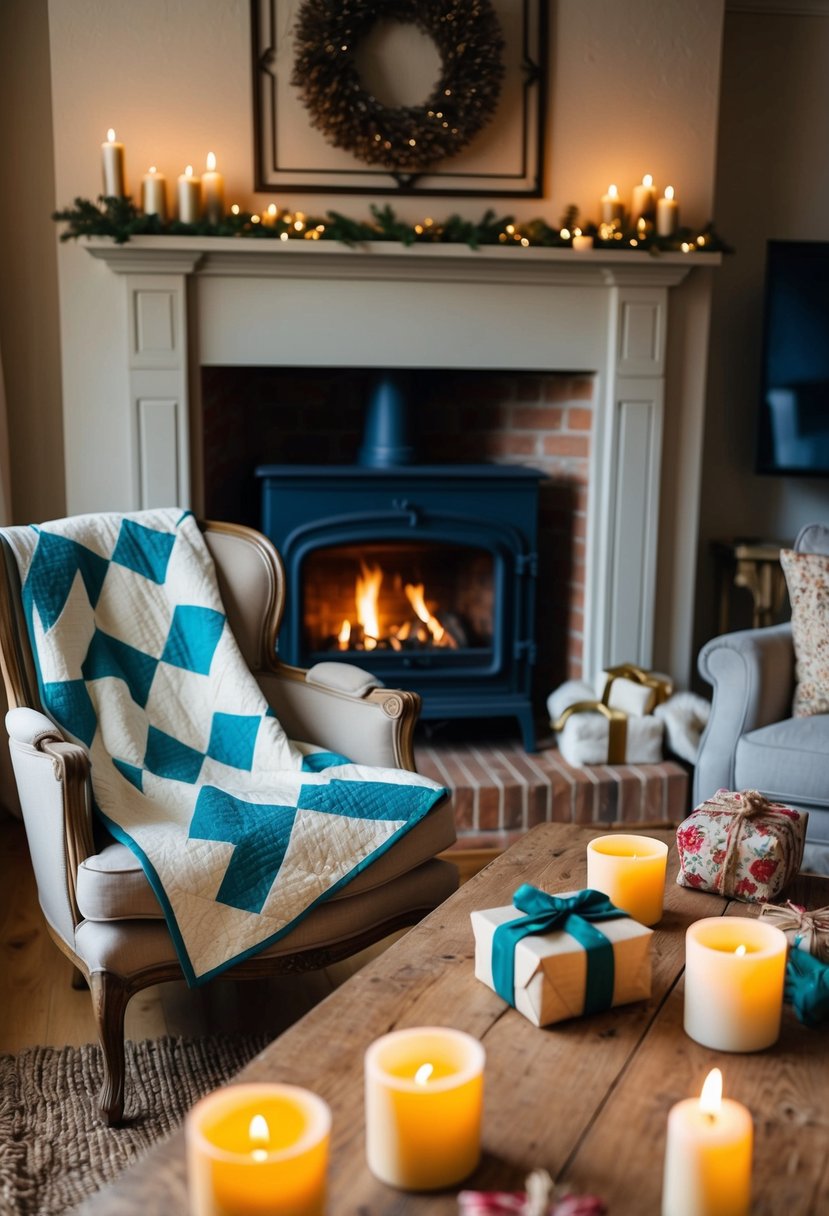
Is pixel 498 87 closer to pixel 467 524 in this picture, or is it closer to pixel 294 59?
pixel 294 59

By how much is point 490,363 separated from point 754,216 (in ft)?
3.77

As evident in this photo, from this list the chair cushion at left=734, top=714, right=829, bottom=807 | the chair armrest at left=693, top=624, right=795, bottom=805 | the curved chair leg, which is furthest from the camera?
the chair armrest at left=693, top=624, right=795, bottom=805

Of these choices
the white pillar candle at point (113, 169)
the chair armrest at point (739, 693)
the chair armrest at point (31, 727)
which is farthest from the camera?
the white pillar candle at point (113, 169)

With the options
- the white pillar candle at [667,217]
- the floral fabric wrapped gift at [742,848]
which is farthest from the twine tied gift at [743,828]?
the white pillar candle at [667,217]

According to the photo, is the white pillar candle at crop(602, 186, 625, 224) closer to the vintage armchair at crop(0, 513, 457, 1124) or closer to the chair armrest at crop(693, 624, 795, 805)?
the chair armrest at crop(693, 624, 795, 805)

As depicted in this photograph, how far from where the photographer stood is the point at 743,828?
5.30 ft

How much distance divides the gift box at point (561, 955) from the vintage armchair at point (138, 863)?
647 mm

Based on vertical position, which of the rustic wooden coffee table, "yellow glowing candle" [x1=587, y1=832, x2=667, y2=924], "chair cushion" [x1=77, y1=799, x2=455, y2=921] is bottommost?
"chair cushion" [x1=77, y1=799, x2=455, y2=921]

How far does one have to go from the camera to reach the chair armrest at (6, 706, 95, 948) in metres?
1.81

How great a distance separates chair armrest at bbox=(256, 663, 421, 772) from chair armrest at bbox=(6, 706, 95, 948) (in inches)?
21.2

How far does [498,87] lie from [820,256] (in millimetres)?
1055

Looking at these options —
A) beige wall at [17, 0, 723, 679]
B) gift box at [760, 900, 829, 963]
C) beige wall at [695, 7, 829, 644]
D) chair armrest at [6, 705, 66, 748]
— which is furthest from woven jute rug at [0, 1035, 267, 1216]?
beige wall at [695, 7, 829, 644]

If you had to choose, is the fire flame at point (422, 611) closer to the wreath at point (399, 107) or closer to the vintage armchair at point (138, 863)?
the vintage armchair at point (138, 863)

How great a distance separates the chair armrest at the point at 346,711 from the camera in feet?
7.34
